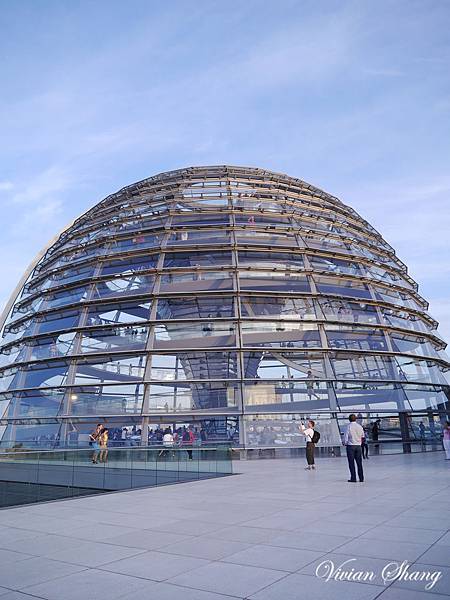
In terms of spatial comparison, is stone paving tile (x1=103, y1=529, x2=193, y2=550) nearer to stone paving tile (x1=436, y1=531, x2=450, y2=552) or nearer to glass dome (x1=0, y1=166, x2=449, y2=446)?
stone paving tile (x1=436, y1=531, x2=450, y2=552)

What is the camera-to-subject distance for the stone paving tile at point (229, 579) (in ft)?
14.8

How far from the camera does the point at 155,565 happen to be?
213 inches

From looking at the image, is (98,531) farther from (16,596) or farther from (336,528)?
(336,528)

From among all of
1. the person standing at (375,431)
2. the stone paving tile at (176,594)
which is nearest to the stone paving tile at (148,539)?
the stone paving tile at (176,594)

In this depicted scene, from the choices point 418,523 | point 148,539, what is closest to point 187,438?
point 148,539

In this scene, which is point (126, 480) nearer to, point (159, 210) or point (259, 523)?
point (259, 523)

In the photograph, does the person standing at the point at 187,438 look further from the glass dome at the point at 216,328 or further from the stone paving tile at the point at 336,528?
the stone paving tile at the point at 336,528

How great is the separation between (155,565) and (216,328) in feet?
46.6

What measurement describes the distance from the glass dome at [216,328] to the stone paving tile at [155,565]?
1194 cm

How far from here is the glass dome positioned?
59.6ft

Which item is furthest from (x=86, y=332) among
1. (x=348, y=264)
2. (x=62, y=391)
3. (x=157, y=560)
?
(x=157, y=560)

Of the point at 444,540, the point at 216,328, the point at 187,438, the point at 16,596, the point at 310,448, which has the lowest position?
the point at 16,596
